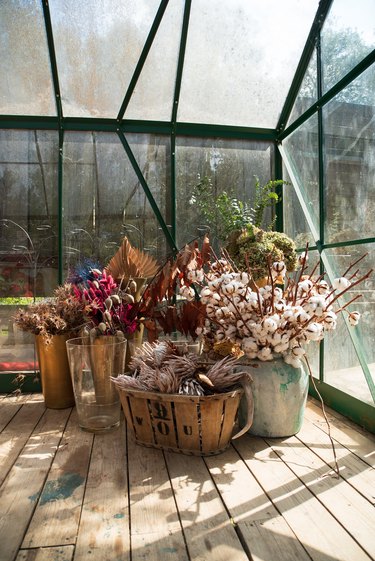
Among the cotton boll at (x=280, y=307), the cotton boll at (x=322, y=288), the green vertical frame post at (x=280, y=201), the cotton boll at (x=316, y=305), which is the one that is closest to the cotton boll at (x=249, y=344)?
the cotton boll at (x=280, y=307)

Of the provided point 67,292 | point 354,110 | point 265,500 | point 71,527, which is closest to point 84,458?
point 71,527

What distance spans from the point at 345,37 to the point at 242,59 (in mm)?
859

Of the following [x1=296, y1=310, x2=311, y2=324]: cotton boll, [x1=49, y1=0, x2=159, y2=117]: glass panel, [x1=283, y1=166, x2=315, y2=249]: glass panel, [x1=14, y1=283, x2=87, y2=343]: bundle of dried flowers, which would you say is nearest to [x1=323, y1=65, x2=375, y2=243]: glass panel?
[x1=283, y1=166, x2=315, y2=249]: glass panel

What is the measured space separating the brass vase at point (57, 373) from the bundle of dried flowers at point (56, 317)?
0.23 feet

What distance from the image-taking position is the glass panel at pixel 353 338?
2816 mm

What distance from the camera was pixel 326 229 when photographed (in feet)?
11.0

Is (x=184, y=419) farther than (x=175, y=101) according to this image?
No

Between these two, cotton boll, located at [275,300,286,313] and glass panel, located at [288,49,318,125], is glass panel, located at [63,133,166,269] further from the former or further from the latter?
cotton boll, located at [275,300,286,313]

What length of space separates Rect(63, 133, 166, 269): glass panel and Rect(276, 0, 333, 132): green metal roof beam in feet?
3.51

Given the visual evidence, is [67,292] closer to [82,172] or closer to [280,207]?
[82,172]

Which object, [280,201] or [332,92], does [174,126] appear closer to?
[280,201]

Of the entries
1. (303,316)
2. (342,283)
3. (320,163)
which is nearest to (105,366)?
(303,316)

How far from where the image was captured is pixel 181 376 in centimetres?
243

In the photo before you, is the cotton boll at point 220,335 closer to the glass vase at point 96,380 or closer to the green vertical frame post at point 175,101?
the glass vase at point 96,380
